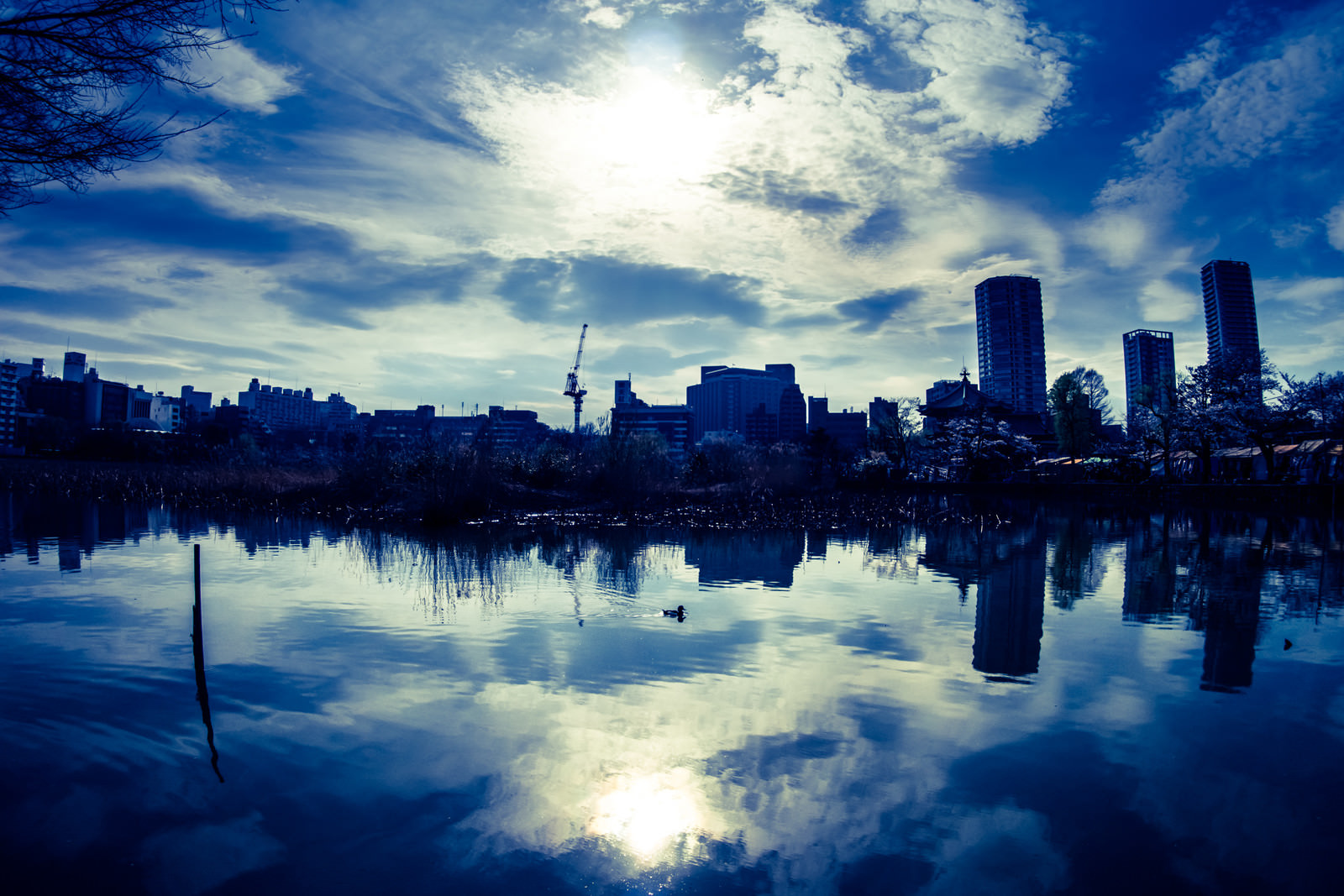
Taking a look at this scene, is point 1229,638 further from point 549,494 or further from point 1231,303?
point 1231,303

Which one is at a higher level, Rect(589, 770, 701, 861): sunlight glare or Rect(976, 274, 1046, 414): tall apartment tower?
Rect(976, 274, 1046, 414): tall apartment tower

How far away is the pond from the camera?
13.0ft

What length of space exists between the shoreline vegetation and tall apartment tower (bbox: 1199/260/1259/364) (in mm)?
141628

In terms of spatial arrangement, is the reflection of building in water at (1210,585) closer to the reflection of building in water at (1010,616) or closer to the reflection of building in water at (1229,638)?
the reflection of building in water at (1229,638)

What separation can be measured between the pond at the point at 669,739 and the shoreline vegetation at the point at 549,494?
12.8 metres

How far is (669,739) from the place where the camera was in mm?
5602

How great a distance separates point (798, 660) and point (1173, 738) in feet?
10.5

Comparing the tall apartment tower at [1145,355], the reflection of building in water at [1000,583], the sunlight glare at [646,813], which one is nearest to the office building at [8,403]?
the reflection of building in water at [1000,583]

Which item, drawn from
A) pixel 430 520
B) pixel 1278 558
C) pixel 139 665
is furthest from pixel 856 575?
pixel 430 520

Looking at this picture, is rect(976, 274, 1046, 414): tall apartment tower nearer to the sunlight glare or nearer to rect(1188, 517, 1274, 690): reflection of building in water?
rect(1188, 517, 1274, 690): reflection of building in water

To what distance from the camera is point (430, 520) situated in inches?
928

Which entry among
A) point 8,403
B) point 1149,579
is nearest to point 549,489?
point 1149,579

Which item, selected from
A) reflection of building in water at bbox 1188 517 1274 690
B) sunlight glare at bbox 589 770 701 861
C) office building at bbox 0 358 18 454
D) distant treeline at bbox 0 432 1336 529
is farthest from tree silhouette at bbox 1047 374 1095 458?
office building at bbox 0 358 18 454

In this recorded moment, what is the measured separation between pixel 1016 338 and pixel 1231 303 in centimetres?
4205
